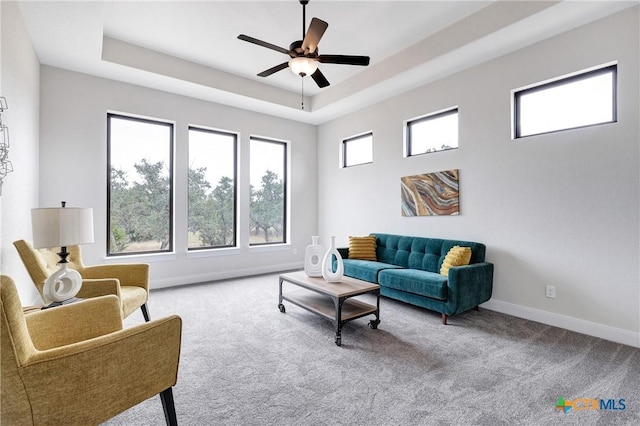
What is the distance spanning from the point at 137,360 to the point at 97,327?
55 centimetres

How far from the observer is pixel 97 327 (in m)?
1.68

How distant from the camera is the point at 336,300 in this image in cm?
275

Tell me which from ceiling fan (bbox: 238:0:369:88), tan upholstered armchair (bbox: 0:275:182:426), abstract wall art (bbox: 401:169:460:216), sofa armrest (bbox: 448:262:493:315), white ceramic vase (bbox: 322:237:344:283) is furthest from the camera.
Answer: abstract wall art (bbox: 401:169:460:216)

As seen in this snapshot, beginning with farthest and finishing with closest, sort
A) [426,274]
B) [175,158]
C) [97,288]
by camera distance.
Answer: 1. [175,158]
2. [426,274]
3. [97,288]

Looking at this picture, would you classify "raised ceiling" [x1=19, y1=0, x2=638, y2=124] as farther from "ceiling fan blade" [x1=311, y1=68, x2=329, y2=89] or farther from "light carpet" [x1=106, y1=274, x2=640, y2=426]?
"light carpet" [x1=106, y1=274, x2=640, y2=426]

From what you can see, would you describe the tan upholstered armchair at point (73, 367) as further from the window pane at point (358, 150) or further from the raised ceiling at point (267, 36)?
the window pane at point (358, 150)

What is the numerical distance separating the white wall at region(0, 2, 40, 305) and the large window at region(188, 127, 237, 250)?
6.35ft

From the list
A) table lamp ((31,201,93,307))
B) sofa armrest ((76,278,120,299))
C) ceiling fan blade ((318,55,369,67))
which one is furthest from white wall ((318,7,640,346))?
table lamp ((31,201,93,307))

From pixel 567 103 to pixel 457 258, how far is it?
1.97 meters

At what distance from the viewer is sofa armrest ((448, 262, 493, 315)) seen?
3.07m

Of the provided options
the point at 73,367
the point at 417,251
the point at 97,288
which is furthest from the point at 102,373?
the point at 417,251

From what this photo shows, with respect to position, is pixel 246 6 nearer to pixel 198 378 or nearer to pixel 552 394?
pixel 198 378

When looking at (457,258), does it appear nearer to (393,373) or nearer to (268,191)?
(393,373)

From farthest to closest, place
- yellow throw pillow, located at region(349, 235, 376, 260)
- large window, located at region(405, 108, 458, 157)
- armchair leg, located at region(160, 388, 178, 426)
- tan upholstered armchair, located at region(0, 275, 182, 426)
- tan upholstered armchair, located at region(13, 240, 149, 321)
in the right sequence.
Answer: yellow throw pillow, located at region(349, 235, 376, 260), large window, located at region(405, 108, 458, 157), tan upholstered armchair, located at region(13, 240, 149, 321), armchair leg, located at region(160, 388, 178, 426), tan upholstered armchair, located at region(0, 275, 182, 426)
